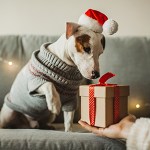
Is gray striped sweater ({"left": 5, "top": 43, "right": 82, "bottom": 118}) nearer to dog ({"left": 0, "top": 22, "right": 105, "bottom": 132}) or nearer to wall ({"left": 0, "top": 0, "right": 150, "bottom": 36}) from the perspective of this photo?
dog ({"left": 0, "top": 22, "right": 105, "bottom": 132})

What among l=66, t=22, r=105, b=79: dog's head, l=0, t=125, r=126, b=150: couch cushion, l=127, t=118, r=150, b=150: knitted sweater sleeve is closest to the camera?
l=127, t=118, r=150, b=150: knitted sweater sleeve

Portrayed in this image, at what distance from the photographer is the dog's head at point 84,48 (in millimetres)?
1217

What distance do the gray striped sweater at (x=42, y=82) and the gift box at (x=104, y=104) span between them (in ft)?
0.46

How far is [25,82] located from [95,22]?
36cm

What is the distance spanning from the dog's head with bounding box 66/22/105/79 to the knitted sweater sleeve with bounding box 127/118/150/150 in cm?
28

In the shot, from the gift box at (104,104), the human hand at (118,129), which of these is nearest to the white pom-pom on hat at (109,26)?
the gift box at (104,104)

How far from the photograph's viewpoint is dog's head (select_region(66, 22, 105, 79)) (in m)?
1.22

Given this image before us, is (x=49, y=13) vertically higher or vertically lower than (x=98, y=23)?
higher

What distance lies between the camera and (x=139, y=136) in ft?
3.22

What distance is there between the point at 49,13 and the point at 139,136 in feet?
3.87

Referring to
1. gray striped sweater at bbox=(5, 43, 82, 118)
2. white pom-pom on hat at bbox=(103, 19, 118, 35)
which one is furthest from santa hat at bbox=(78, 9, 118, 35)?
gray striped sweater at bbox=(5, 43, 82, 118)

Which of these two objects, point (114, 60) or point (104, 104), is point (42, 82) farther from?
point (114, 60)

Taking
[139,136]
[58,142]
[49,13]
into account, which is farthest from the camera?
[49,13]

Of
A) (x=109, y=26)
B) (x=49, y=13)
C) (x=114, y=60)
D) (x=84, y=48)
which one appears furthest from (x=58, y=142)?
(x=49, y=13)
